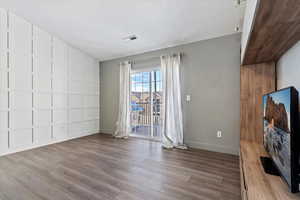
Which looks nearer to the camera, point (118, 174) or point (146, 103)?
point (118, 174)

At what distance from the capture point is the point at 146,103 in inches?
163

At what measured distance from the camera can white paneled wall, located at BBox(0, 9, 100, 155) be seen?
9.30 ft

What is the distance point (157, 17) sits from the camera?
8.36 feet

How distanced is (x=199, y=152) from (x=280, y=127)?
208 centimetres

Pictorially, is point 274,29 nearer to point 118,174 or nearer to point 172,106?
point 172,106

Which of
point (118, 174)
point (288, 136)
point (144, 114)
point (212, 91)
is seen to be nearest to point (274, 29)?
point (288, 136)

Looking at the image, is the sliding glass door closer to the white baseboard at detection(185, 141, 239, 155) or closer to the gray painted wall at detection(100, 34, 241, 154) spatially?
the gray painted wall at detection(100, 34, 241, 154)

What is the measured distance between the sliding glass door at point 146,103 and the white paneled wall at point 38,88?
1.56 meters

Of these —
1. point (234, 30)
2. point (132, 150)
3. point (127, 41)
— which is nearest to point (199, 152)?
point (132, 150)

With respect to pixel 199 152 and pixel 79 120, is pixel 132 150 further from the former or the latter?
pixel 79 120

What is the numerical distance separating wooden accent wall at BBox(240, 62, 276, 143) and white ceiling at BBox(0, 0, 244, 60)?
104 cm

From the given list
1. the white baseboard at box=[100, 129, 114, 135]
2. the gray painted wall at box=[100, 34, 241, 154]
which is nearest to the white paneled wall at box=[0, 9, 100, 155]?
the white baseboard at box=[100, 129, 114, 135]

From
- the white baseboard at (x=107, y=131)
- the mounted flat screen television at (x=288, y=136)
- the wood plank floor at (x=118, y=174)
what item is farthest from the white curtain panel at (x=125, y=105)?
the mounted flat screen television at (x=288, y=136)

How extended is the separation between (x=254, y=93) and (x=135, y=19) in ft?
8.06
